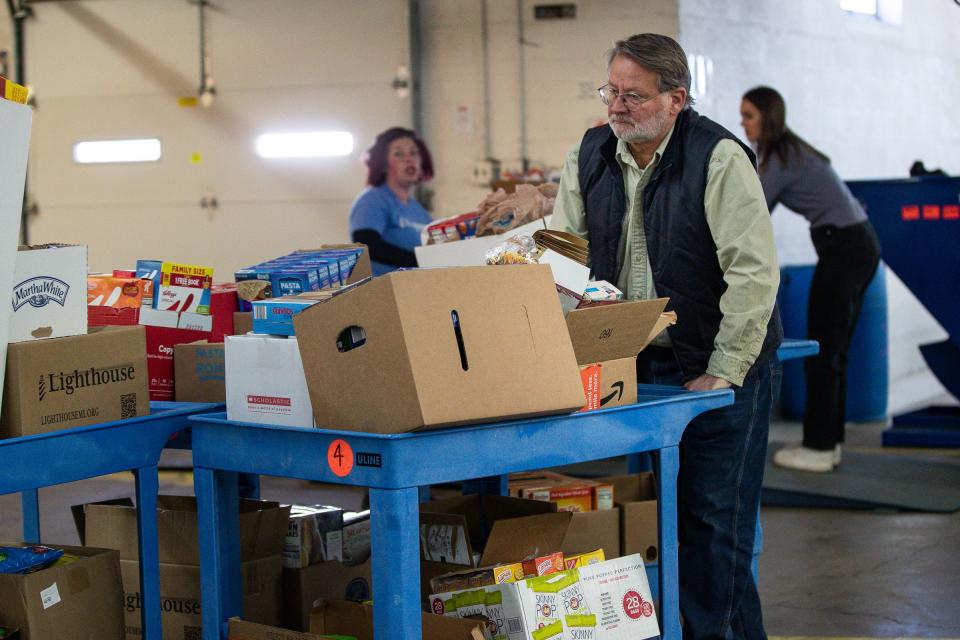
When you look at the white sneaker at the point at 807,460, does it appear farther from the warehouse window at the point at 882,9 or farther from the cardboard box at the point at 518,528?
the warehouse window at the point at 882,9

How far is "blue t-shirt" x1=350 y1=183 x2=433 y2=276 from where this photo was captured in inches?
208

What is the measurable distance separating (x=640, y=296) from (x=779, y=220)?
5.00 m

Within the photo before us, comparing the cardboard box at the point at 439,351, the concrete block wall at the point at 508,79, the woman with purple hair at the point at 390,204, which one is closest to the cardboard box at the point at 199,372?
the cardboard box at the point at 439,351

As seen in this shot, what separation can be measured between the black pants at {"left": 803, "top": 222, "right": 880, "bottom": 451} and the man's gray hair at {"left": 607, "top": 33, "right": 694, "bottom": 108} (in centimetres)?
315

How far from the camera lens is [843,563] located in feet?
14.4

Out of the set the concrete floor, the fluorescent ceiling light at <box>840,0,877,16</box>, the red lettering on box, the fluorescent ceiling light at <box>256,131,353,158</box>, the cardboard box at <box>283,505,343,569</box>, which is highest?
the fluorescent ceiling light at <box>840,0,877,16</box>

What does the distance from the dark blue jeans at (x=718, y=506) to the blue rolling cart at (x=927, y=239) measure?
11.3 ft

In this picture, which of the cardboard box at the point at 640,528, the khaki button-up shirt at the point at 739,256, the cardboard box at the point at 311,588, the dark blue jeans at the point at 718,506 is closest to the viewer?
the khaki button-up shirt at the point at 739,256

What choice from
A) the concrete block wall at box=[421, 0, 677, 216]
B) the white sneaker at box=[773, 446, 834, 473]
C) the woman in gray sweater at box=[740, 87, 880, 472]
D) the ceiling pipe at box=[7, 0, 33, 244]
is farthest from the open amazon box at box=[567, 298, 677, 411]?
the ceiling pipe at box=[7, 0, 33, 244]

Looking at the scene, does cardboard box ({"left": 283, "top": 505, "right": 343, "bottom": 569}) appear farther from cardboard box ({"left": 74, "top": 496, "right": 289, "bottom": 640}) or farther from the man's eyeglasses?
the man's eyeglasses

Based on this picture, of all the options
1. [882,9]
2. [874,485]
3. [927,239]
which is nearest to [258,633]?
[874,485]

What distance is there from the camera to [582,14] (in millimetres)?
6859

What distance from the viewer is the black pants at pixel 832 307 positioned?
225 inches

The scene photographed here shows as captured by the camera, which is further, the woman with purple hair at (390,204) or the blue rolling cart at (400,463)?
the woman with purple hair at (390,204)
